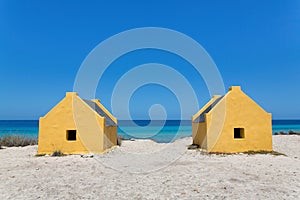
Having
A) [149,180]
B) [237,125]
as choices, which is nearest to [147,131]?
[237,125]

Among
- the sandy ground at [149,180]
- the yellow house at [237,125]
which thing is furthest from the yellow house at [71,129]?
the yellow house at [237,125]

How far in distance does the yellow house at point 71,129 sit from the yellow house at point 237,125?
664 centimetres

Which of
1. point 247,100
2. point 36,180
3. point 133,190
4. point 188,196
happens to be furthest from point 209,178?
point 247,100

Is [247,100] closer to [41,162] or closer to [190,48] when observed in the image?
[190,48]

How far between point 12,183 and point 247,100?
13.0 meters

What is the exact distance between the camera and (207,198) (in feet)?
23.3

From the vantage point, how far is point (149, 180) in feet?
30.2

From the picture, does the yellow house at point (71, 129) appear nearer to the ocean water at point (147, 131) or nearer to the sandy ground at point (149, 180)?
the sandy ground at point (149, 180)

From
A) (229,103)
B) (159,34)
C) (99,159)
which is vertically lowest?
(99,159)

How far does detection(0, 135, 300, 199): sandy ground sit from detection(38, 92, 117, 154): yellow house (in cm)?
202

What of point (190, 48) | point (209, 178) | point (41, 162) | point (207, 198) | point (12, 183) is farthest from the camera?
point (190, 48)

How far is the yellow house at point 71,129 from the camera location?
15.1m

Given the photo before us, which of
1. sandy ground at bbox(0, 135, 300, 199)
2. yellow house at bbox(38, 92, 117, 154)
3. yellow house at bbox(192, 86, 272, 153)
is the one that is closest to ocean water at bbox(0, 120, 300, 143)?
yellow house at bbox(38, 92, 117, 154)

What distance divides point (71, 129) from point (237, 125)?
9912 mm
